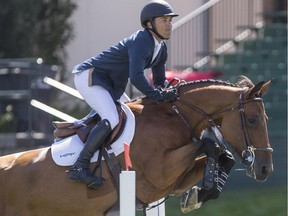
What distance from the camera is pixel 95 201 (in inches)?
382

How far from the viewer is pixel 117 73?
9.85m

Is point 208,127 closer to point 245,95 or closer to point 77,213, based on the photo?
point 245,95

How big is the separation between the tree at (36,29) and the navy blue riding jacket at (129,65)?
315 inches

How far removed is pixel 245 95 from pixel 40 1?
9197 millimetres

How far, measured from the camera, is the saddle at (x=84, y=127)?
31.8 ft

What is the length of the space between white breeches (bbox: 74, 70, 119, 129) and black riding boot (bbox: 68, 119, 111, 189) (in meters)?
0.09

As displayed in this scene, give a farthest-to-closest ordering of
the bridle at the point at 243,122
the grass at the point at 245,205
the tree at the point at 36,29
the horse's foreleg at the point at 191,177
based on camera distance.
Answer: the tree at the point at 36,29
the grass at the point at 245,205
the horse's foreleg at the point at 191,177
the bridle at the point at 243,122

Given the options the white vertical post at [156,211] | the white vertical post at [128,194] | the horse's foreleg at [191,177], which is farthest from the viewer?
the white vertical post at [156,211]

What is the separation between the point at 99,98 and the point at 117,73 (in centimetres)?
28

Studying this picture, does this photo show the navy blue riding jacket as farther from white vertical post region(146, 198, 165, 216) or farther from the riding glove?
white vertical post region(146, 198, 165, 216)

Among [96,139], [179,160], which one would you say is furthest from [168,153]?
[96,139]

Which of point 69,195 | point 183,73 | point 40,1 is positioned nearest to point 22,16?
point 40,1

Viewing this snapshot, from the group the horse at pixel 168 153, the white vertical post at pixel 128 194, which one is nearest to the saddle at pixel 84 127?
the horse at pixel 168 153

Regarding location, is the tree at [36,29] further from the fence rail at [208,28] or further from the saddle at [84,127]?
the saddle at [84,127]
